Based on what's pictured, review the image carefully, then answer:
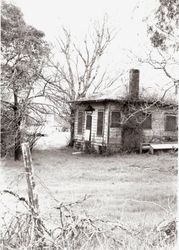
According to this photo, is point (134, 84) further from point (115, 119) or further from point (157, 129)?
point (157, 129)

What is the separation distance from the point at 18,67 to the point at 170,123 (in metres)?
10.5

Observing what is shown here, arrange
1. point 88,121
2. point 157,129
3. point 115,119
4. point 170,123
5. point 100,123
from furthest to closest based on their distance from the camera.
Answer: point 88,121, point 170,123, point 157,129, point 100,123, point 115,119

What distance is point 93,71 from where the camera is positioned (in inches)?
1228

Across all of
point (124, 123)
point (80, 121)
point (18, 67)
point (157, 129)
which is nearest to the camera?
point (18, 67)

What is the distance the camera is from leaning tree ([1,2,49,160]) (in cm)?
1652

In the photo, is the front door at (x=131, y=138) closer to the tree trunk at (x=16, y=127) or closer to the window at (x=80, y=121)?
the window at (x=80, y=121)

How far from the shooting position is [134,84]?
22.2 m

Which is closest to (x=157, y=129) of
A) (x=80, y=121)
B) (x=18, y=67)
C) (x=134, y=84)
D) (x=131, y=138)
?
Result: (x=131, y=138)

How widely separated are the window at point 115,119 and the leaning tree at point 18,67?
516cm

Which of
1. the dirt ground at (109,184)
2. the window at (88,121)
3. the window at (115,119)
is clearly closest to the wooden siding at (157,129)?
the window at (115,119)

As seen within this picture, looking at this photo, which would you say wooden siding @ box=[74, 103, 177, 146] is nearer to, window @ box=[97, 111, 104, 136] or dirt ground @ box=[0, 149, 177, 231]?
window @ box=[97, 111, 104, 136]

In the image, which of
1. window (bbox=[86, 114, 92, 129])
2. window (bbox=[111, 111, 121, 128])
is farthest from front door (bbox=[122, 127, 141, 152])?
window (bbox=[86, 114, 92, 129])

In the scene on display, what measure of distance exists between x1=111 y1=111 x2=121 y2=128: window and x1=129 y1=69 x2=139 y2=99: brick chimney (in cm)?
128

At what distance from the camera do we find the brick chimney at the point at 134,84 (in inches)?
864
